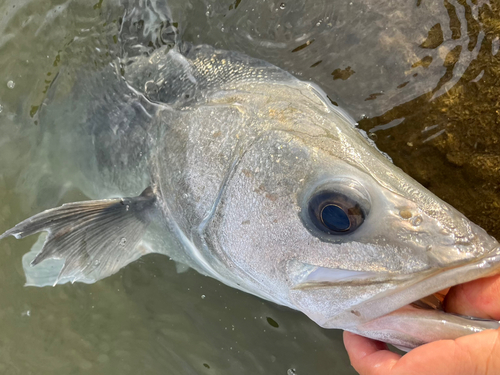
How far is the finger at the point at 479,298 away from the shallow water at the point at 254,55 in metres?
0.54

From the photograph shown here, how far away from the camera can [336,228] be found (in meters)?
1.18

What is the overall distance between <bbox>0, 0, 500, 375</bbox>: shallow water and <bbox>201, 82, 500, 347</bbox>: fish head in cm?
33

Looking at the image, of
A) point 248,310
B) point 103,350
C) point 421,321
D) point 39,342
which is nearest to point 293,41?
point 421,321

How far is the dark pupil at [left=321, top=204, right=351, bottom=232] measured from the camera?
1.16m

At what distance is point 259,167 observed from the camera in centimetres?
133

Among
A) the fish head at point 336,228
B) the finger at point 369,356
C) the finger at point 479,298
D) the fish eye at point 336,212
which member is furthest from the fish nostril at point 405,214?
the finger at point 369,356

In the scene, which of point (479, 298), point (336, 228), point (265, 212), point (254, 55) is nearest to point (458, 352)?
point (479, 298)

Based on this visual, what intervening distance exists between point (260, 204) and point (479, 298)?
702 millimetres

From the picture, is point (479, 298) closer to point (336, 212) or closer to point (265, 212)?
point (336, 212)

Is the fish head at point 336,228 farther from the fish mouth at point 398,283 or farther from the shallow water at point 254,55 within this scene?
the shallow water at point 254,55

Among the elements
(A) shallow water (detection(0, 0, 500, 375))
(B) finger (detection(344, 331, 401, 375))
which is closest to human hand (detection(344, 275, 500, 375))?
(B) finger (detection(344, 331, 401, 375))

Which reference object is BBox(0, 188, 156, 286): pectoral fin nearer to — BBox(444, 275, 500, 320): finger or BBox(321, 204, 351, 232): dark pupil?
BBox(321, 204, 351, 232): dark pupil

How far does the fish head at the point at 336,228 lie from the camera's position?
3.50 ft

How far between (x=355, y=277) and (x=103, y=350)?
186cm
